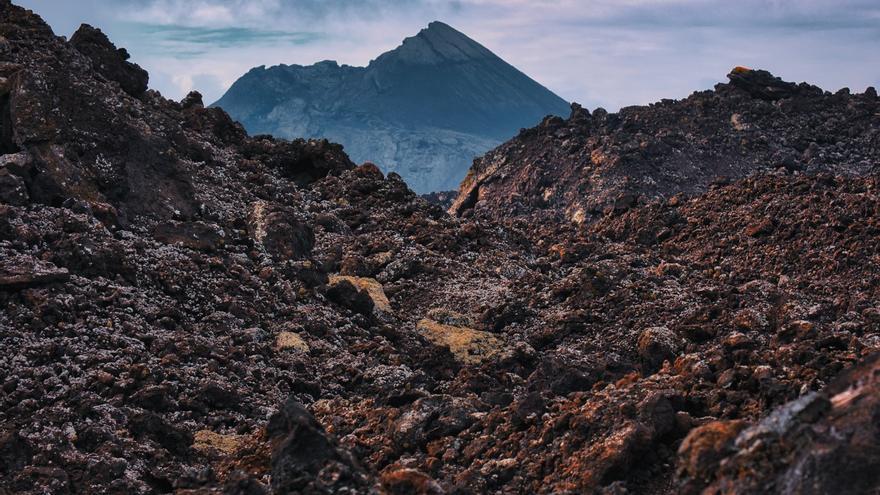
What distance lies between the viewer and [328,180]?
2395cm

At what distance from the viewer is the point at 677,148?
39.2 metres

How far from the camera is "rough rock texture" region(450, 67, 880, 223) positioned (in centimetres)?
3631

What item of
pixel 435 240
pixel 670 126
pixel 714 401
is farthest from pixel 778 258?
pixel 670 126

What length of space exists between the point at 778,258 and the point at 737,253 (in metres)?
1.20

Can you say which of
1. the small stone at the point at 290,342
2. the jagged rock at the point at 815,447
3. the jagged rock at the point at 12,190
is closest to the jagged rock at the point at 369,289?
the small stone at the point at 290,342

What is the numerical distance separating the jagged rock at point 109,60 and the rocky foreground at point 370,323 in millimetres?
74

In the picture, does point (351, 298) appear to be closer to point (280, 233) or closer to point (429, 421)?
point (280, 233)

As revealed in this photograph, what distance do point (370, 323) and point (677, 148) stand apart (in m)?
25.5

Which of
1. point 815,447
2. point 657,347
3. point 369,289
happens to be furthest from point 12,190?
point 815,447

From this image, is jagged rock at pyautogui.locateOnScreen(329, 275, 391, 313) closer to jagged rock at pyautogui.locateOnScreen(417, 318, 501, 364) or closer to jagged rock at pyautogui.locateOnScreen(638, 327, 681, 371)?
jagged rock at pyautogui.locateOnScreen(417, 318, 501, 364)

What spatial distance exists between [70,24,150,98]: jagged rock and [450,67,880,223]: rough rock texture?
17072 millimetres

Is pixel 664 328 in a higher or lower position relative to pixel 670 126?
lower

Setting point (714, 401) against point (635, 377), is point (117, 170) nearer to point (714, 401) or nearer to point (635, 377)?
point (635, 377)

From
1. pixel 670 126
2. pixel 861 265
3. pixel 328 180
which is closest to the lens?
pixel 861 265
